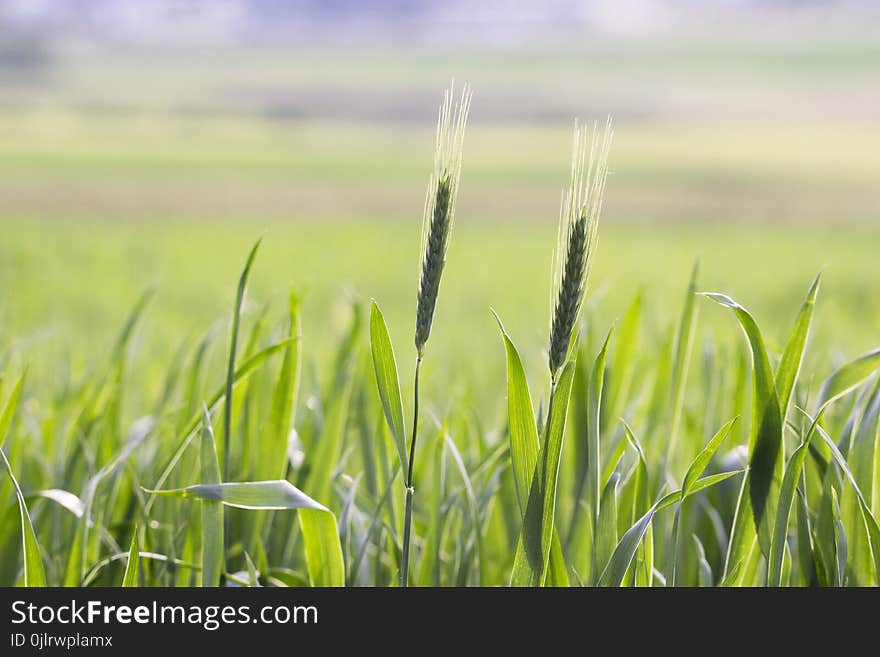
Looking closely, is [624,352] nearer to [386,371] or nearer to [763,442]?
[763,442]

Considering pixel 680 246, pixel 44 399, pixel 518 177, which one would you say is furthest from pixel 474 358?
pixel 518 177

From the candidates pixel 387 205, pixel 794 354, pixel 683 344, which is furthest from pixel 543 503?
pixel 387 205

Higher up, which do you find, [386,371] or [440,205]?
[440,205]

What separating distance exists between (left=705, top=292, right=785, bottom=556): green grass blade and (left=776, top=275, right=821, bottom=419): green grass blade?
0.02 m

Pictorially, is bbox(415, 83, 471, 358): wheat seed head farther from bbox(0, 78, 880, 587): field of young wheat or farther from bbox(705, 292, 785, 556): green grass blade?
bbox(705, 292, 785, 556): green grass blade

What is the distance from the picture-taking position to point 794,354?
2.78ft

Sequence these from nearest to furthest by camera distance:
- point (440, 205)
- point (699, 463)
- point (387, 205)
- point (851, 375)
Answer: point (440, 205) < point (699, 463) < point (851, 375) < point (387, 205)

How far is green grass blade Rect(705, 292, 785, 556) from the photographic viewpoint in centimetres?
83

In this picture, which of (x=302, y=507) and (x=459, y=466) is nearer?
(x=302, y=507)

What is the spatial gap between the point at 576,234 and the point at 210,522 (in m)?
0.43

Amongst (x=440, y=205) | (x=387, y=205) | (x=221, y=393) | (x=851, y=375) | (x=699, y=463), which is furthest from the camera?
(x=387, y=205)

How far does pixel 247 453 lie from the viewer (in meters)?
1.18

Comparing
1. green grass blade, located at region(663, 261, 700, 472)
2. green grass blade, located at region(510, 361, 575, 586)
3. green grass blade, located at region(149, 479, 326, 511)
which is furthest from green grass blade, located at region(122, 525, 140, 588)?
green grass blade, located at region(663, 261, 700, 472)
